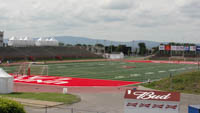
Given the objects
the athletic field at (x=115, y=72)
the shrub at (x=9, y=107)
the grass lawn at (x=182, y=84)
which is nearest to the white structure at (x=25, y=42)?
the athletic field at (x=115, y=72)

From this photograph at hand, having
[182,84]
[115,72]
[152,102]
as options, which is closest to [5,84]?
[182,84]

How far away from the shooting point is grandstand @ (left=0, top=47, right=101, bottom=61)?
7682 centimetres

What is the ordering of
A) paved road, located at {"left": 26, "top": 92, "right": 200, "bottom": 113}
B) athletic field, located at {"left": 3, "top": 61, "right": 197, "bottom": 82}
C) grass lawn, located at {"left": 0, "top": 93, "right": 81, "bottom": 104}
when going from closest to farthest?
paved road, located at {"left": 26, "top": 92, "right": 200, "bottom": 113}, grass lawn, located at {"left": 0, "top": 93, "right": 81, "bottom": 104}, athletic field, located at {"left": 3, "top": 61, "right": 197, "bottom": 82}

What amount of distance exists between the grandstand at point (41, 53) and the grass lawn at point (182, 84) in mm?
49770

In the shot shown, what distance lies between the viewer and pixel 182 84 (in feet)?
89.7

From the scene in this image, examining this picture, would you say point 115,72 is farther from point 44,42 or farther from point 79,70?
point 44,42

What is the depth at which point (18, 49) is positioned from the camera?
8625 centimetres

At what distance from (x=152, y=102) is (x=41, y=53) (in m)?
79.5

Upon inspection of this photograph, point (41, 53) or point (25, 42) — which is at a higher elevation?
point (25, 42)

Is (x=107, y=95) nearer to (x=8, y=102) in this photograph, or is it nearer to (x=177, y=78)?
(x=177, y=78)

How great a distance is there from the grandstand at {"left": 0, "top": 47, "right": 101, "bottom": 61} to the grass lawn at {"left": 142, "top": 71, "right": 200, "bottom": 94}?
49770 millimetres

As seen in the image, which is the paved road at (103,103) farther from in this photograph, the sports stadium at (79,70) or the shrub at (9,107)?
the shrub at (9,107)

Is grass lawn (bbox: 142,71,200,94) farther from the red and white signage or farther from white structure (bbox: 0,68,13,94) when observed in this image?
the red and white signage

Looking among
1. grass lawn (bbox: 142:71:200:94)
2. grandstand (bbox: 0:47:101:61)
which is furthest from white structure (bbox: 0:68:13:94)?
grandstand (bbox: 0:47:101:61)
